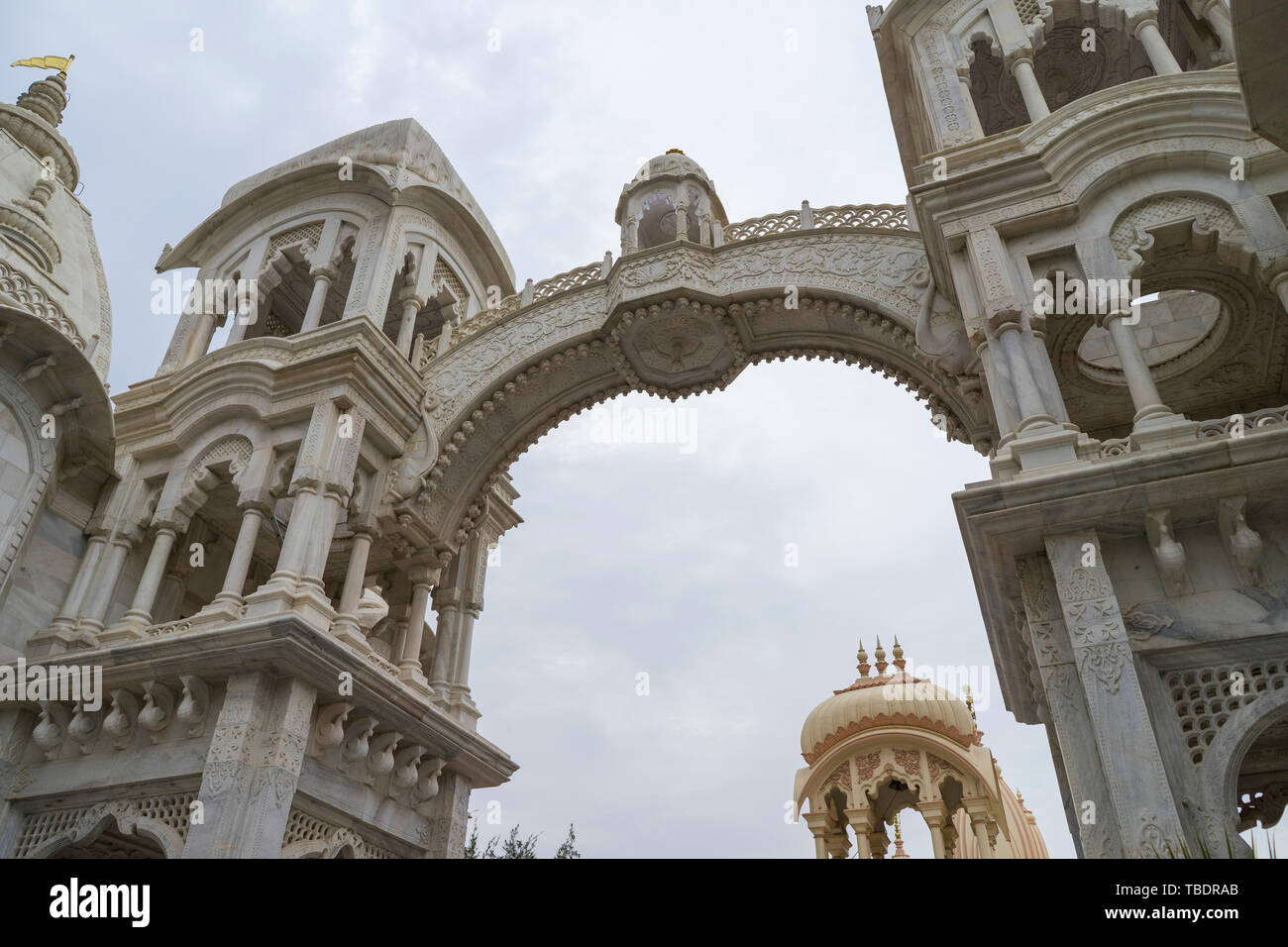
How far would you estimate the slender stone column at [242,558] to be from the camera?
1145 cm

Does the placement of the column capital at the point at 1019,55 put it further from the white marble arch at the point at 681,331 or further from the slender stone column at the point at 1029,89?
the white marble arch at the point at 681,331

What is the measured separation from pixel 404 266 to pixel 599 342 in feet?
13.1

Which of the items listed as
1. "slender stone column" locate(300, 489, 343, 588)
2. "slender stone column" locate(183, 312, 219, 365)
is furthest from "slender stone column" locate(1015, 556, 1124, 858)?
"slender stone column" locate(183, 312, 219, 365)

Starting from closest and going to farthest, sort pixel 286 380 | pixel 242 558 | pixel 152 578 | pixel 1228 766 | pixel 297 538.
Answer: pixel 1228 766 < pixel 297 538 < pixel 242 558 < pixel 152 578 < pixel 286 380

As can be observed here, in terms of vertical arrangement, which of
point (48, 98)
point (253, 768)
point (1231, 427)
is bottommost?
point (253, 768)

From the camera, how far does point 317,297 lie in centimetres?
1471

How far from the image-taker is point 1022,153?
990 cm

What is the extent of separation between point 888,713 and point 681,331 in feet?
22.8

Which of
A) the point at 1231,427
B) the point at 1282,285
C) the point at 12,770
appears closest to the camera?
the point at 1231,427

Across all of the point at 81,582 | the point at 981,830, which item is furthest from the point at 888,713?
the point at 81,582

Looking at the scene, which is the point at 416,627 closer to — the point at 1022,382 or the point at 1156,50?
the point at 1022,382

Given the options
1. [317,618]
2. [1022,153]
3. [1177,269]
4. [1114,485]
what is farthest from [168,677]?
[1177,269]

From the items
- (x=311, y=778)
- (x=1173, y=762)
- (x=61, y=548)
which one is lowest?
(x=1173, y=762)
